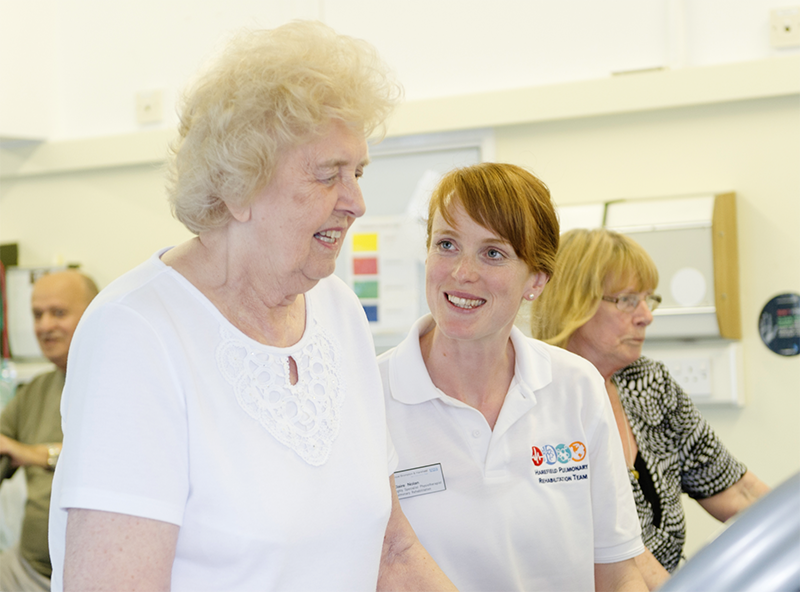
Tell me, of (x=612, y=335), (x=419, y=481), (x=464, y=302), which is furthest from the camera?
(x=612, y=335)

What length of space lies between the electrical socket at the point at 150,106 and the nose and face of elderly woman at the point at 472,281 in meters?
2.33

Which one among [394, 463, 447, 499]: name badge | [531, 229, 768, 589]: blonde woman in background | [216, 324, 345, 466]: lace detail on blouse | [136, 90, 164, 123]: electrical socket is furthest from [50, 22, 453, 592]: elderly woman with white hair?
[136, 90, 164, 123]: electrical socket

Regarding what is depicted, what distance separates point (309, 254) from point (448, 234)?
567mm

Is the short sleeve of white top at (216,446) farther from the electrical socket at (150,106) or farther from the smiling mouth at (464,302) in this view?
the electrical socket at (150,106)

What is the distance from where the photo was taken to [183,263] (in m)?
1.13

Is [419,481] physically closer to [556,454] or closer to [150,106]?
[556,454]

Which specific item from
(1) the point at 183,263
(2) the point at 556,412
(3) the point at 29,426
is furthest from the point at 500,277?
(3) the point at 29,426

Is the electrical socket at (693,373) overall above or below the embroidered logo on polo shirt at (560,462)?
above

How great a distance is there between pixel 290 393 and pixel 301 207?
27 centimetres

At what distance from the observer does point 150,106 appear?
3.58 meters

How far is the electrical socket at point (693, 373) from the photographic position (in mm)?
2719

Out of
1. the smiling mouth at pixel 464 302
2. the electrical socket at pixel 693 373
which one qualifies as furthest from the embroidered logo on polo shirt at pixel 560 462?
the electrical socket at pixel 693 373

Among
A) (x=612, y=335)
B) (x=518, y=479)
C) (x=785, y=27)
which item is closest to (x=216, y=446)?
(x=518, y=479)

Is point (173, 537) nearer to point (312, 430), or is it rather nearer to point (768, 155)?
point (312, 430)
